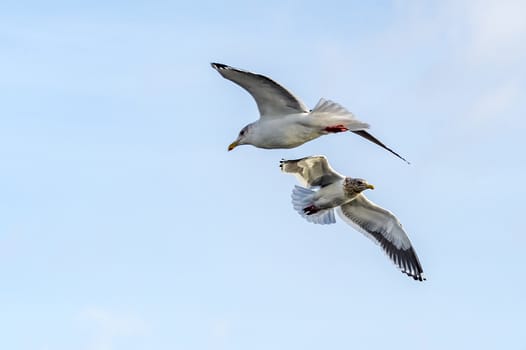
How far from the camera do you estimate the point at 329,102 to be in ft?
45.4

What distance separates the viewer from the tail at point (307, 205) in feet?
55.5

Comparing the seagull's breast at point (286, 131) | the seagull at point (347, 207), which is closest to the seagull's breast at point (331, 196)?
the seagull at point (347, 207)

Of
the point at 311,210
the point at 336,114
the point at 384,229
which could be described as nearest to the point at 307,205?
the point at 311,210

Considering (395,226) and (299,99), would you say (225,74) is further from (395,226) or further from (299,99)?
(395,226)

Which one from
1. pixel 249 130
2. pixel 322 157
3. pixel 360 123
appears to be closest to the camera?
pixel 360 123

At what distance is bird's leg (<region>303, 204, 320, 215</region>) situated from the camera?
16906 mm

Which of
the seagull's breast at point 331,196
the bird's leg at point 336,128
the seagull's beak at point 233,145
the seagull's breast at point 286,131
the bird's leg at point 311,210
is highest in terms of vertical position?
the seagull's breast at point 331,196

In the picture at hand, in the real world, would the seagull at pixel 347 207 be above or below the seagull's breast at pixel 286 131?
above

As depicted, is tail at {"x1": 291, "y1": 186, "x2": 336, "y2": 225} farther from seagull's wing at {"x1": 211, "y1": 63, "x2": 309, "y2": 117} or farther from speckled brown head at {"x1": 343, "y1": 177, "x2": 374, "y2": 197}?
seagull's wing at {"x1": 211, "y1": 63, "x2": 309, "y2": 117}

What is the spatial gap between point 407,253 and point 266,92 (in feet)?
15.2

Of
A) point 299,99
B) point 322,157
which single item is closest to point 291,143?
point 299,99

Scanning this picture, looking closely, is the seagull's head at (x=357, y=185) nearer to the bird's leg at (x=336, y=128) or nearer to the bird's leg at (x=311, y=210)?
the bird's leg at (x=311, y=210)

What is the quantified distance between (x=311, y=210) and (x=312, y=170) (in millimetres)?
575

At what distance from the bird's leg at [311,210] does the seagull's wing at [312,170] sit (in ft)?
1.07
